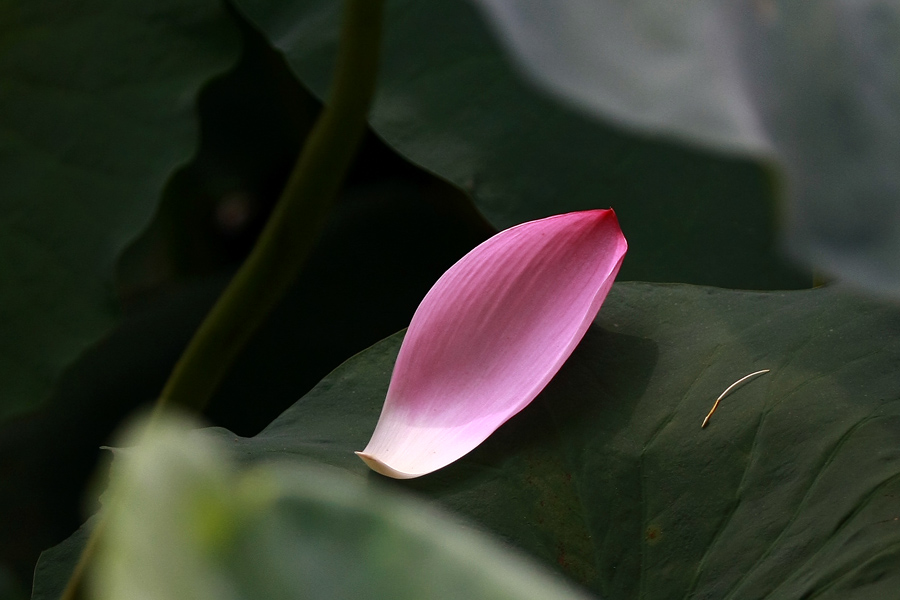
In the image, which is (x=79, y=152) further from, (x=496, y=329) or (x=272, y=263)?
(x=496, y=329)

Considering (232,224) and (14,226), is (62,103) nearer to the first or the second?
(14,226)

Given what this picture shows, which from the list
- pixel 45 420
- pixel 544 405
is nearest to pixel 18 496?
pixel 45 420

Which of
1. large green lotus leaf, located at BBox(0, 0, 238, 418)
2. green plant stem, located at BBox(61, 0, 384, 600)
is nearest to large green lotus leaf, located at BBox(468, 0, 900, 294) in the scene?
green plant stem, located at BBox(61, 0, 384, 600)

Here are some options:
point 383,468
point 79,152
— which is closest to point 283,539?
point 383,468

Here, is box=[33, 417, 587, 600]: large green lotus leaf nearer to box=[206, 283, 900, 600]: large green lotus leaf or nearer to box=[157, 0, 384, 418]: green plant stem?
box=[206, 283, 900, 600]: large green lotus leaf

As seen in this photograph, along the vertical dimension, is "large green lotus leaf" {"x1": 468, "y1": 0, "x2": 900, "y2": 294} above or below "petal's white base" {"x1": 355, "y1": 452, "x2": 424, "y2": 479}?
above

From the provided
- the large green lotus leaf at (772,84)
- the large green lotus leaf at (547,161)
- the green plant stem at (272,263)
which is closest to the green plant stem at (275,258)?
the green plant stem at (272,263)
